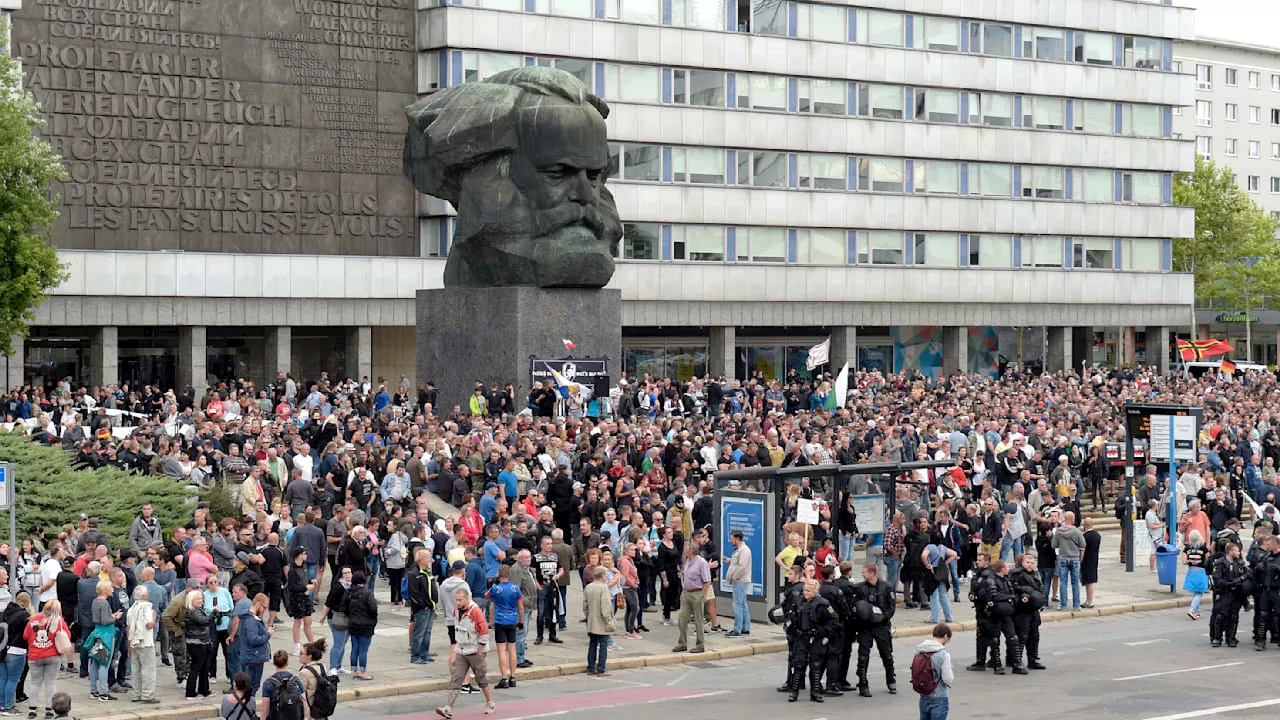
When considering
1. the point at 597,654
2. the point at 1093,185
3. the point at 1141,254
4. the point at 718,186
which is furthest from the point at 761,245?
the point at 597,654

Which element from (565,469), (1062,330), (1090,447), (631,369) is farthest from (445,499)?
(1062,330)

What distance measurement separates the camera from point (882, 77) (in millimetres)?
73750

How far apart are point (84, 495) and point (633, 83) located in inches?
1649

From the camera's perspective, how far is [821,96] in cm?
7244

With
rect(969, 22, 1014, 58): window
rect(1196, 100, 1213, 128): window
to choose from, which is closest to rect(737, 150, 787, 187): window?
rect(969, 22, 1014, 58): window

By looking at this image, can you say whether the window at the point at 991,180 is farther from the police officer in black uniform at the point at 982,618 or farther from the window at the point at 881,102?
the police officer in black uniform at the point at 982,618

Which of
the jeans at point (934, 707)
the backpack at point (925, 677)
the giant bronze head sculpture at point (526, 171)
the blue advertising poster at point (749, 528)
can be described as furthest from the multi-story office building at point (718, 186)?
the backpack at point (925, 677)

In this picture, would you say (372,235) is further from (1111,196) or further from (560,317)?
(1111,196)

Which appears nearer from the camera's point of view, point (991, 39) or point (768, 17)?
point (768, 17)

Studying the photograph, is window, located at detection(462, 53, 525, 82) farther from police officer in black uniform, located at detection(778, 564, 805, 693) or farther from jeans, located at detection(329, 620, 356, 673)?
police officer in black uniform, located at detection(778, 564, 805, 693)

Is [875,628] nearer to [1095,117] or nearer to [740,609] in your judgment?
[740,609]

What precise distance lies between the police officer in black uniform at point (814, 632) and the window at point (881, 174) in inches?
2075

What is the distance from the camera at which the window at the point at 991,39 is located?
250ft

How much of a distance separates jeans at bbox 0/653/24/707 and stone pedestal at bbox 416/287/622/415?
21.7 m
